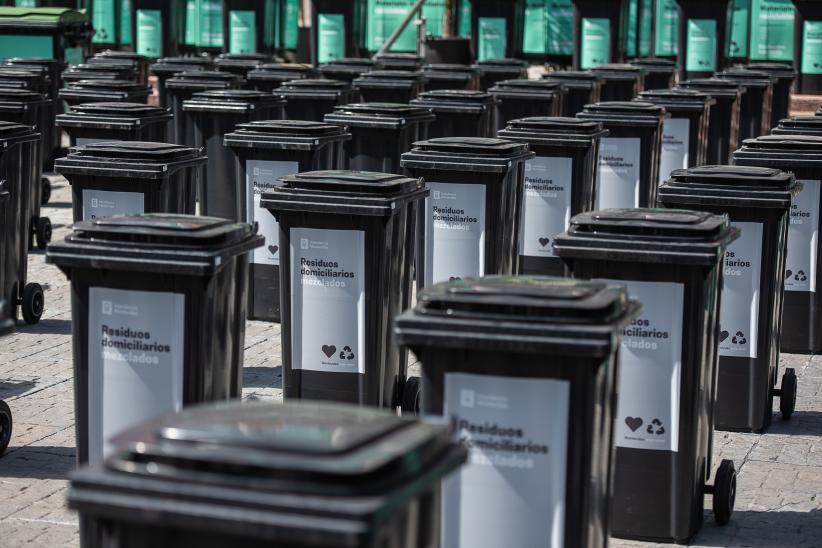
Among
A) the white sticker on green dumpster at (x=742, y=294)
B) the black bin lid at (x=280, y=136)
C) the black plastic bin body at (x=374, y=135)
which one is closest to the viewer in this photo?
the white sticker on green dumpster at (x=742, y=294)

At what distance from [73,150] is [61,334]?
148 cm

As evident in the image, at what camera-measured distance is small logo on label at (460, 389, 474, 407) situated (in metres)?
5.29

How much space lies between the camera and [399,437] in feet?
12.5

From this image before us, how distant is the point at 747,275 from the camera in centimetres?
852

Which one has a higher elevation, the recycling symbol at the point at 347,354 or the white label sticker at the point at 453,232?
the white label sticker at the point at 453,232

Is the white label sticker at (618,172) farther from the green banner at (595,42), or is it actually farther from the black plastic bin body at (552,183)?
the green banner at (595,42)

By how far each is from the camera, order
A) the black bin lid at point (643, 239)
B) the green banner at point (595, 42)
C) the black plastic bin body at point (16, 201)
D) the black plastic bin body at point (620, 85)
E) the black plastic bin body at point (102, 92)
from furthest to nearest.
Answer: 1. the green banner at point (595, 42)
2. the black plastic bin body at point (620, 85)
3. the black plastic bin body at point (102, 92)
4. the black plastic bin body at point (16, 201)
5. the black bin lid at point (643, 239)

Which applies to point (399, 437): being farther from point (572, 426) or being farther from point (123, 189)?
point (123, 189)

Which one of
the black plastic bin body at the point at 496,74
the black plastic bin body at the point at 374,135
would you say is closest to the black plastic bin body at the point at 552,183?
the black plastic bin body at the point at 374,135

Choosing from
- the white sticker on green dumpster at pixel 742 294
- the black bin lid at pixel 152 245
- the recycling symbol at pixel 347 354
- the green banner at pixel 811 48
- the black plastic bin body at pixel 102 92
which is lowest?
the recycling symbol at pixel 347 354

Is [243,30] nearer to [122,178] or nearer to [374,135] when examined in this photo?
[374,135]

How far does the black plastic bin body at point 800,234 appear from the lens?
1005 cm

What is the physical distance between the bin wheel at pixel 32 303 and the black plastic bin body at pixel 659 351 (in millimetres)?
5456

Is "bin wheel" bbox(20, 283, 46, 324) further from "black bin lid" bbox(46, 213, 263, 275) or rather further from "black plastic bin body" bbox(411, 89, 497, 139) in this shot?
"black bin lid" bbox(46, 213, 263, 275)
